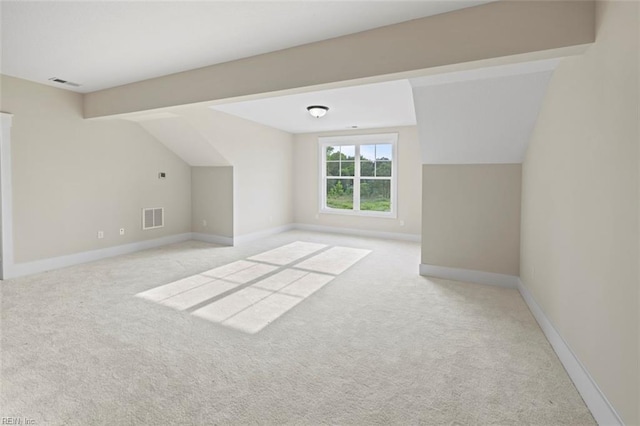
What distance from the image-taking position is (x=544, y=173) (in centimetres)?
298


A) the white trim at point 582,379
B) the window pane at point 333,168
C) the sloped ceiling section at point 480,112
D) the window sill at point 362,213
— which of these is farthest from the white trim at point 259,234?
the white trim at point 582,379

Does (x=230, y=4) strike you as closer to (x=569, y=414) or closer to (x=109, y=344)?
(x=109, y=344)

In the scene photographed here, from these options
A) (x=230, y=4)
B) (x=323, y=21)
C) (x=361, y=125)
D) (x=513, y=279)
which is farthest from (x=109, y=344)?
(x=361, y=125)

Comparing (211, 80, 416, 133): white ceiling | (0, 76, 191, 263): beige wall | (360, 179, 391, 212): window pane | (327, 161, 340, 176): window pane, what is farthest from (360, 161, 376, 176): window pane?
(0, 76, 191, 263): beige wall

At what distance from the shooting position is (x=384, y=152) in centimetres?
734

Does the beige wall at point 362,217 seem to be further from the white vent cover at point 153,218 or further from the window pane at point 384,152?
the white vent cover at point 153,218

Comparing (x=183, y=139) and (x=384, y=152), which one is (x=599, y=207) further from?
(x=183, y=139)

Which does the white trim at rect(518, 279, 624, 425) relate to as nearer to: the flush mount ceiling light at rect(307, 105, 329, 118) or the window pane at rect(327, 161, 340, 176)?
the flush mount ceiling light at rect(307, 105, 329, 118)

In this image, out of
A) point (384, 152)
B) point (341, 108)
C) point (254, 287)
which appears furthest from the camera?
point (384, 152)

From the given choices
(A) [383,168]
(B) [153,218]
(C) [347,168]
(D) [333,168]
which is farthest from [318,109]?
(B) [153,218]

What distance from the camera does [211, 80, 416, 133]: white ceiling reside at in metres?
4.33

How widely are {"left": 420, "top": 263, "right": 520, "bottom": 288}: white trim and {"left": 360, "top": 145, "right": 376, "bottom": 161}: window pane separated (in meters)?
3.58

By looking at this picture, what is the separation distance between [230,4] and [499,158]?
3.37 meters

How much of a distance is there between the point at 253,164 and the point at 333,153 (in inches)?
82.9
